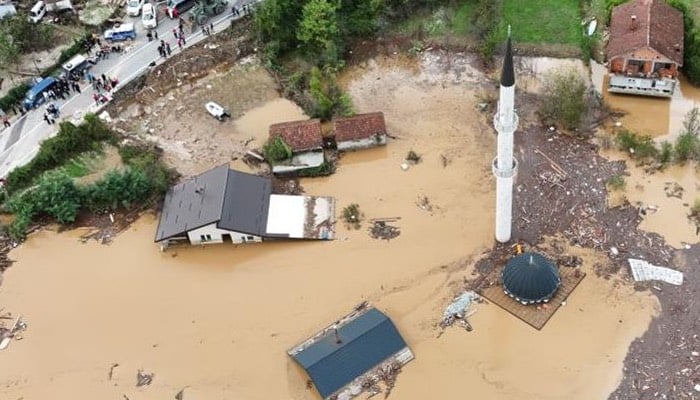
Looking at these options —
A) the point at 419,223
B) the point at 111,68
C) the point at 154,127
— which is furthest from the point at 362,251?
the point at 111,68

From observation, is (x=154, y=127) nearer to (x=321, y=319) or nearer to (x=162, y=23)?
(x=162, y=23)

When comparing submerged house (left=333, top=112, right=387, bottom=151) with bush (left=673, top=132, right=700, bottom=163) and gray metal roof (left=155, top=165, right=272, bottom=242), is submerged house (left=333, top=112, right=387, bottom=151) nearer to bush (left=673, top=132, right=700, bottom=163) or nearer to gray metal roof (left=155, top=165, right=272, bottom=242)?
gray metal roof (left=155, top=165, right=272, bottom=242)

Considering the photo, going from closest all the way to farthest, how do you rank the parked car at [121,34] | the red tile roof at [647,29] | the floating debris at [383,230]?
the floating debris at [383,230], the red tile roof at [647,29], the parked car at [121,34]

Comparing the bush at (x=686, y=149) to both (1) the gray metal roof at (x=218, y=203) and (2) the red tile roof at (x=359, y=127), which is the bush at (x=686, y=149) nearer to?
(2) the red tile roof at (x=359, y=127)

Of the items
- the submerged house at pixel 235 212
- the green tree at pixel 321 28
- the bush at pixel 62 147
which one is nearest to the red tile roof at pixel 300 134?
the submerged house at pixel 235 212

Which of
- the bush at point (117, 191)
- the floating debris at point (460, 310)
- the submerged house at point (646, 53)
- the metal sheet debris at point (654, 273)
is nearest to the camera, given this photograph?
the floating debris at point (460, 310)

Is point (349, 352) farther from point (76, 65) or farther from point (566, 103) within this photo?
point (76, 65)
